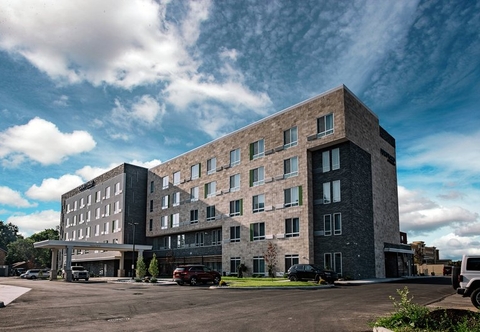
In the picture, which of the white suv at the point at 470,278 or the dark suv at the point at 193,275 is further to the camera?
the dark suv at the point at 193,275

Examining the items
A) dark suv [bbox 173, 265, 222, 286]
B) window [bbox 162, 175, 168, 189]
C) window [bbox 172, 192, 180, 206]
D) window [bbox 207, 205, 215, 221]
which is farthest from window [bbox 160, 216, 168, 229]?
dark suv [bbox 173, 265, 222, 286]

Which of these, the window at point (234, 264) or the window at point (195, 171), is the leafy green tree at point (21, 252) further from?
the window at point (234, 264)

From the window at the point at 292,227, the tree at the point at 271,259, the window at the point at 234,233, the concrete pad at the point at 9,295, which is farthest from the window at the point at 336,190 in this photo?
the concrete pad at the point at 9,295

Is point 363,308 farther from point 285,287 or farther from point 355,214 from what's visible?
point 355,214

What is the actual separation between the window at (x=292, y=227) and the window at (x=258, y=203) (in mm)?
4072

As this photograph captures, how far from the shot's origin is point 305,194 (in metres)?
41.6

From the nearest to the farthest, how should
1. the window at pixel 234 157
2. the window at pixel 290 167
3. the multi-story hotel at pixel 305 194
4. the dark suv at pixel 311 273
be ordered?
the dark suv at pixel 311 273, the multi-story hotel at pixel 305 194, the window at pixel 290 167, the window at pixel 234 157

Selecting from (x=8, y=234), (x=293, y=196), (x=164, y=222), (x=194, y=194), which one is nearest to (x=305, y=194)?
(x=293, y=196)

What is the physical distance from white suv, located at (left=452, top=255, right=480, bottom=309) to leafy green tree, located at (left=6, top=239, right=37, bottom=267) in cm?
12277

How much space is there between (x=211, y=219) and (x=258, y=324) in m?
41.3

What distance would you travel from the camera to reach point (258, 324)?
12648 millimetres

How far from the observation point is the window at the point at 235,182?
50.4 meters

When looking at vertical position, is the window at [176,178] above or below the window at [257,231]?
above

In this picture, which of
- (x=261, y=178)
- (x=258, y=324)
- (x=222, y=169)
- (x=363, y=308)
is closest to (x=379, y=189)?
(x=261, y=178)
